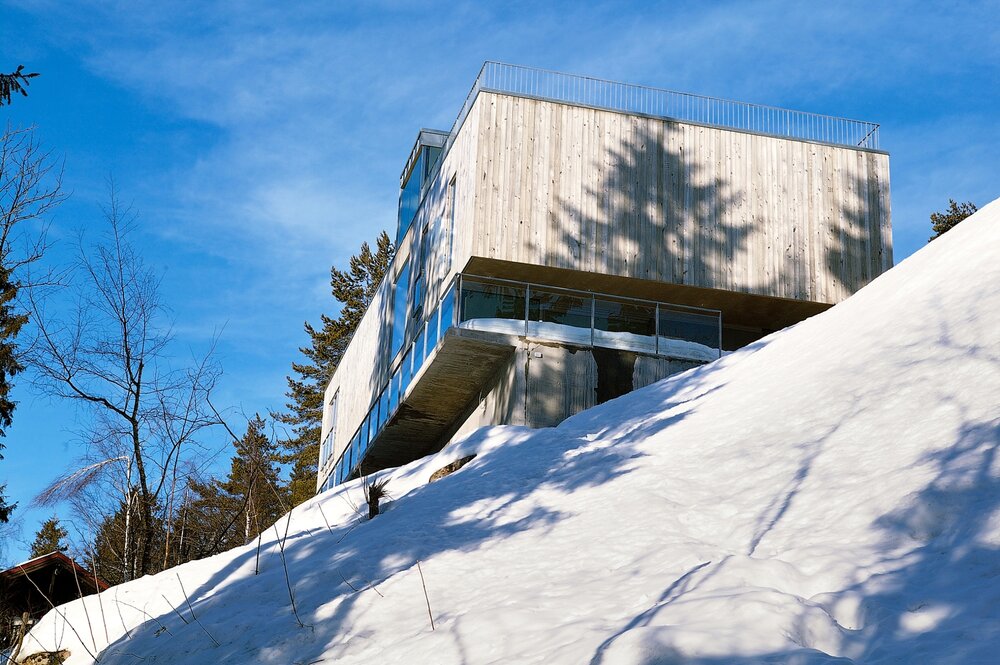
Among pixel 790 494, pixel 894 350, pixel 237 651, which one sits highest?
pixel 894 350

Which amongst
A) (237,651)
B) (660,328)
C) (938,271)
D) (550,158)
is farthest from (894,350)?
(550,158)

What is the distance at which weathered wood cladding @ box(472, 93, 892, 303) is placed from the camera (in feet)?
66.1

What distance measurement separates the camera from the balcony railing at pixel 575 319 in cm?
1892

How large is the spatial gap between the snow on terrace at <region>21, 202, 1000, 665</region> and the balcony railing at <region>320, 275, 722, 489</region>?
6.36 m

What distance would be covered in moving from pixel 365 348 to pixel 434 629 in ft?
67.9

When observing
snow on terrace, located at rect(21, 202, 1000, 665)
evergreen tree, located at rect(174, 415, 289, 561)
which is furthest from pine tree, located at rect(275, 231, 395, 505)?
snow on terrace, located at rect(21, 202, 1000, 665)

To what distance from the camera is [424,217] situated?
23.4 metres

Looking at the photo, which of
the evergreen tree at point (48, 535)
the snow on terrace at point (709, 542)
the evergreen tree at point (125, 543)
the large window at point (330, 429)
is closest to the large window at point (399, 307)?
the evergreen tree at point (125, 543)

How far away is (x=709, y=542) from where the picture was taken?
7273 mm

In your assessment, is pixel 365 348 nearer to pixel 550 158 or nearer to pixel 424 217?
pixel 424 217

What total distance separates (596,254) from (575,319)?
5.60ft

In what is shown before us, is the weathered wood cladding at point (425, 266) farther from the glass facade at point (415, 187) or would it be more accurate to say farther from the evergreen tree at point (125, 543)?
the evergreen tree at point (125, 543)

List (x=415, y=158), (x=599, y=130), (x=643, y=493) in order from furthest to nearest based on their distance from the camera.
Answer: (x=415, y=158)
(x=599, y=130)
(x=643, y=493)

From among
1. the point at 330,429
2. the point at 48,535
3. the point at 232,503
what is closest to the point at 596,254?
the point at 330,429
